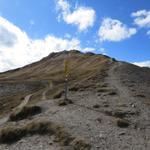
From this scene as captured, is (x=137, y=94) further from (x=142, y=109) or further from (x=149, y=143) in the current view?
(x=149, y=143)

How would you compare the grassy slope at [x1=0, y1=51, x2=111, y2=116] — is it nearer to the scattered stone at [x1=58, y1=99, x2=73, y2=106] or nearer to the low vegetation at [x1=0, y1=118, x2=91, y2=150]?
the scattered stone at [x1=58, y1=99, x2=73, y2=106]

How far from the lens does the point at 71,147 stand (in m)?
26.8

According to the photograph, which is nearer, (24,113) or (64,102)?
(24,113)

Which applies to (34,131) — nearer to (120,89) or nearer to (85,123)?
(85,123)

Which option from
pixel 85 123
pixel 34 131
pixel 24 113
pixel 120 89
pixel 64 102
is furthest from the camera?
pixel 120 89

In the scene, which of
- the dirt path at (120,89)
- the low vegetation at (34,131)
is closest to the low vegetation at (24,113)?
the low vegetation at (34,131)

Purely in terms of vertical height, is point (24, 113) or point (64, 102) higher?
point (64, 102)

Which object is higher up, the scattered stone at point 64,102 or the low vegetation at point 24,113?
the scattered stone at point 64,102

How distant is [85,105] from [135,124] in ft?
31.6

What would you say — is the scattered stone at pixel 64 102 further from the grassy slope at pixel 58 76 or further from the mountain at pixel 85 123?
the grassy slope at pixel 58 76

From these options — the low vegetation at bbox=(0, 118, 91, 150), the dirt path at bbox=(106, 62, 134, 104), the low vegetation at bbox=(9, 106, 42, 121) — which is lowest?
the low vegetation at bbox=(0, 118, 91, 150)

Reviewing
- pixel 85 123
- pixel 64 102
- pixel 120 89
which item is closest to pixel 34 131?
pixel 85 123

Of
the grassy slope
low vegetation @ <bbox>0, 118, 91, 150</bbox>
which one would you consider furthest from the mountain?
the grassy slope

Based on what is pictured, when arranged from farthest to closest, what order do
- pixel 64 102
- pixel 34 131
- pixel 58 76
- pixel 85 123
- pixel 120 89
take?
pixel 58 76
pixel 120 89
pixel 64 102
pixel 85 123
pixel 34 131
